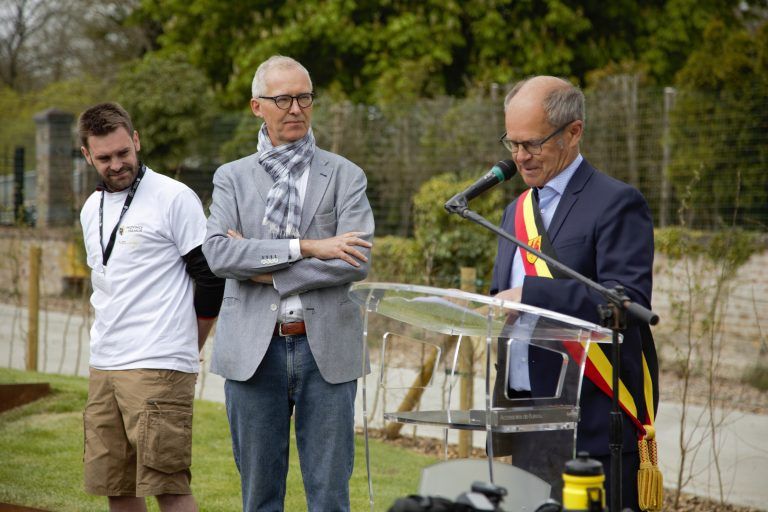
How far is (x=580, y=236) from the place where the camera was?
2.98m

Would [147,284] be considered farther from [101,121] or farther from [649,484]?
[649,484]

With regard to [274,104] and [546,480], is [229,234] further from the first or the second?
[546,480]

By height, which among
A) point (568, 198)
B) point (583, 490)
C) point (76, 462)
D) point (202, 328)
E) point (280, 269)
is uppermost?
point (568, 198)

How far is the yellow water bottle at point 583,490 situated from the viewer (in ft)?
7.32

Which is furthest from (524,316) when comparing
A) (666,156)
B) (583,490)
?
(666,156)

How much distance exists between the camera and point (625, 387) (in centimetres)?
295

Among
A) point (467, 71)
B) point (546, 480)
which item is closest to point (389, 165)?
point (467, 71)

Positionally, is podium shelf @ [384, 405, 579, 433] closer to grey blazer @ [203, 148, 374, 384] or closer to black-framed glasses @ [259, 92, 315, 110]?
grey blazer @ [203, 148, 374, 384]

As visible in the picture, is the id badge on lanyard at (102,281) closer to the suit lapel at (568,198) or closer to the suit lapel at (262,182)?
the suit lapel at (262,182)

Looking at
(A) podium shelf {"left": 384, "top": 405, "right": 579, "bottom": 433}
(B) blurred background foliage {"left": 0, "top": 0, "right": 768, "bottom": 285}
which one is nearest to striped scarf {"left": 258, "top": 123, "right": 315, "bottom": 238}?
(A) podium shelf {"left": 384, "top": 405, "right": 579, "bottom": 433}

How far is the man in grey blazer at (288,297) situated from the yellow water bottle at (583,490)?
1.50 meters

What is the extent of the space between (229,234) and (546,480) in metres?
1.60

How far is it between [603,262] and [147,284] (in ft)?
5.91

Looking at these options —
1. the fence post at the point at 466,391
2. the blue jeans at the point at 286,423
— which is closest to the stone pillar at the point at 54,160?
the fence post at the point at 466,391
